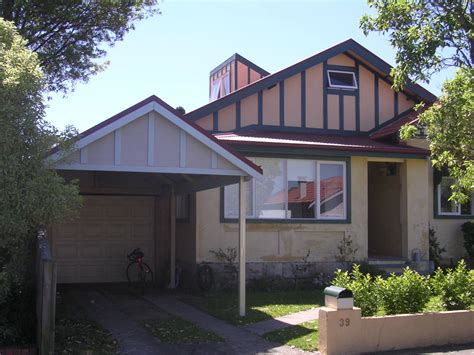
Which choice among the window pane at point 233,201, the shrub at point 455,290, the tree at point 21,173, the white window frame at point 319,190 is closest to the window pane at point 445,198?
the white window frame at point 319,190

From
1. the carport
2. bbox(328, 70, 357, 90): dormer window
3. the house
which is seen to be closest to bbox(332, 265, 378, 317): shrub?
the carport

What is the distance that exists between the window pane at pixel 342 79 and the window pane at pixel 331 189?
3.13 m

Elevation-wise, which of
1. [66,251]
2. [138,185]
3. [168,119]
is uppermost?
[168,119]

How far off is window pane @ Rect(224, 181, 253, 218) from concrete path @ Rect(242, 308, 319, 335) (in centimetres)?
364

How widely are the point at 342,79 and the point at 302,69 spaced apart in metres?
1.55

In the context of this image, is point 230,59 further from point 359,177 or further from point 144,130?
point 144,130

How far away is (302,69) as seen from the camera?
1563 centimetres

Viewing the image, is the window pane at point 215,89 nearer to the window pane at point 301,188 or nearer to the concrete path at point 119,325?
the window pane at point 301,188

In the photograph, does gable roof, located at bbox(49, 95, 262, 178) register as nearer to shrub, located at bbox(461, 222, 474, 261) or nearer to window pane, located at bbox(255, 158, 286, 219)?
window pane, located at bbox(255, 158, 286, 219)

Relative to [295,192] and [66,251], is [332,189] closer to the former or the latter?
[295,192]

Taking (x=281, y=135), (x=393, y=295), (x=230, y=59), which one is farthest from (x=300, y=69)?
(x=393, y=295)

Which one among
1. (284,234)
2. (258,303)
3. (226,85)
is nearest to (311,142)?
(284,234)

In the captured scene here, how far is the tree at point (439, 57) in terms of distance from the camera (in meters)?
8.95

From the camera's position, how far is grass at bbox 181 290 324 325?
10180mm
